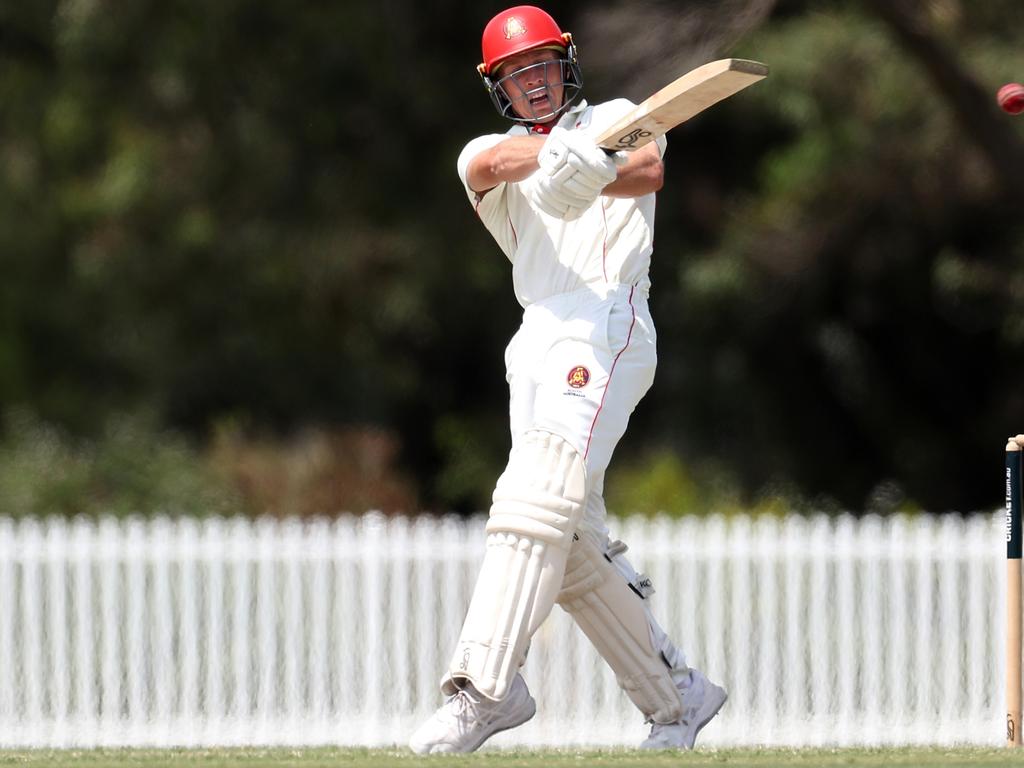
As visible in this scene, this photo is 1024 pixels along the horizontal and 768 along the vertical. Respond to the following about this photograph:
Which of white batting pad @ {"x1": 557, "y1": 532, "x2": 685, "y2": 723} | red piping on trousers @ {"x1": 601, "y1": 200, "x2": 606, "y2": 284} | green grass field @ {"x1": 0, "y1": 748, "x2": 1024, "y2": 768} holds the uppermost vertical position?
red piping on trousers @ {"x1": 601, "y1": 200, "x2": 606, "y2": 284}

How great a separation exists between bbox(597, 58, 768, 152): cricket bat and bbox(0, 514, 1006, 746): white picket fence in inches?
210

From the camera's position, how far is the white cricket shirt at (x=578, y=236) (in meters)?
4.70

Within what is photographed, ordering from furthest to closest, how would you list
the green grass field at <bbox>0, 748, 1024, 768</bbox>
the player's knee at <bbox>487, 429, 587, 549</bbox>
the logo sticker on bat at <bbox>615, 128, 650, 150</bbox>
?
the player's knee at <bbox>487, 429, 587, 549</bbox> < the logo sticker on bat at <bbox>615, 128, 650, 150</bbox> < the green grass field at <bbox>0, 748, 1024, 768</bbox>

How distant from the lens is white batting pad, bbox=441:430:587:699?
4.44m

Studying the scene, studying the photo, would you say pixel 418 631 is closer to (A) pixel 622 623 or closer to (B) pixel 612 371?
(A) pixel 622 623

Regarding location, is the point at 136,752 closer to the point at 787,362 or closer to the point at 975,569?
the point at 975,569

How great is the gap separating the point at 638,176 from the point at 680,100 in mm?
298

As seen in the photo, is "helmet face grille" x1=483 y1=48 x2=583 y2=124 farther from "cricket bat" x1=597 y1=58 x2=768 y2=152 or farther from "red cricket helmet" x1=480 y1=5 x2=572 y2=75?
"cricket bat" x1=597 y1=58 x2=768 y2=152

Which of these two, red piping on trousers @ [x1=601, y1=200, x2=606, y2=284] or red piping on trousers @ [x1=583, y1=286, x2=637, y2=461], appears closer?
red piping on trousers @ [x1=583, y1=286, x2=637, y2=461]

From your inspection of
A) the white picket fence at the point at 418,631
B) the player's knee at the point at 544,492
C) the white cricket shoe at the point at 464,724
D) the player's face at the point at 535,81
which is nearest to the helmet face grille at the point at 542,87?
the player's face at the point at 535,81

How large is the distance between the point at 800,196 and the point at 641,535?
166 inches

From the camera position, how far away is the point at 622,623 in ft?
15.5

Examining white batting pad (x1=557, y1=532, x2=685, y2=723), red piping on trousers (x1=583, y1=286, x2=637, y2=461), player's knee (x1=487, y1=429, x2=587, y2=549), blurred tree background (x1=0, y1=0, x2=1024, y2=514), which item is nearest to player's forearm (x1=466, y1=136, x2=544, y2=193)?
red piping on trousers (x1=583, y1=286, x2=637, y2=461)

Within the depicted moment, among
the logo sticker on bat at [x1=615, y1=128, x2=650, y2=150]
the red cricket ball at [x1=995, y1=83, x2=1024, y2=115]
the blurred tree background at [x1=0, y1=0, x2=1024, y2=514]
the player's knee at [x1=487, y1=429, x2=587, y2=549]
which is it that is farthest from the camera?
the blurred tree background at [x1=0, y1=0, x2=1024, y2=514]
